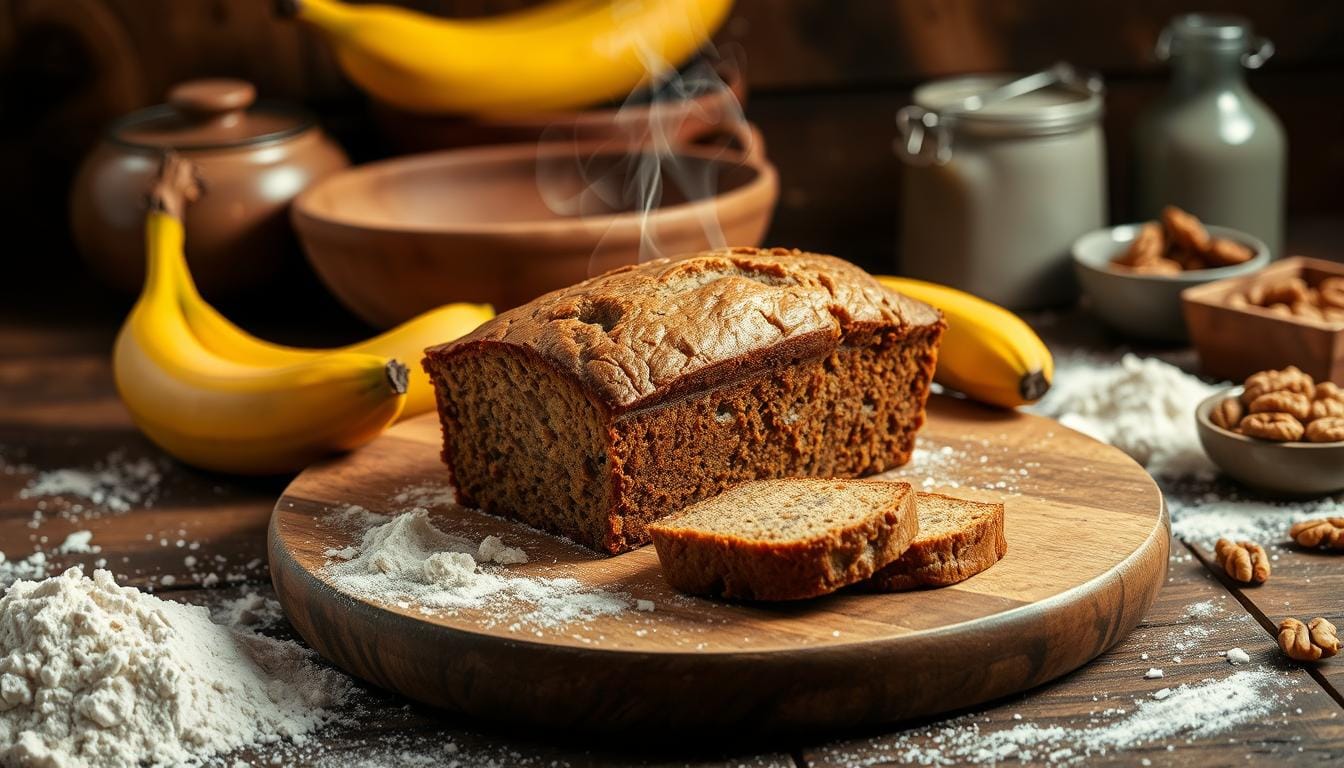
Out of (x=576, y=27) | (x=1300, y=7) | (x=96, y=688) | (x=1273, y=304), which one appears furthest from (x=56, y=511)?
(x=1300, y=7)

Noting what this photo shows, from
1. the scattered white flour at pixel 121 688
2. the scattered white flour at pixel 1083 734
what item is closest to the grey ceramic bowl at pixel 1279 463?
the scattered white flour at pixel 1083 734

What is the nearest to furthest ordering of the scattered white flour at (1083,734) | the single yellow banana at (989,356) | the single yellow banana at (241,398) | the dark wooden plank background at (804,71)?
Result: the scattered white flour at (1083,734)
the single yellow banana at (241,398)
the single yellow banana at (989,356)
the dark wooden plank background at (804,71)

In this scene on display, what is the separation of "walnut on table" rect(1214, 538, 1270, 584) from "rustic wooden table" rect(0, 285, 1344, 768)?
0.02 meters

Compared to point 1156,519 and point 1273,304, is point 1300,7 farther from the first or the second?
point 1156,519

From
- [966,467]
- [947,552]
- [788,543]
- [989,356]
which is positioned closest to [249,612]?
[788,543]

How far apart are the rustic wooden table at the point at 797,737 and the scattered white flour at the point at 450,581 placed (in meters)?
0.11

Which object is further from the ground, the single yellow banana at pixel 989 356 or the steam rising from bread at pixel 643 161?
the steam rising from bread at pixel 643 161

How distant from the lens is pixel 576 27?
3062 millimetres

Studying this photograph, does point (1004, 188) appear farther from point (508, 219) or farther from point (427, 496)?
point (427, 496)

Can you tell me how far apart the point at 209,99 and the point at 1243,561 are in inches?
78.6

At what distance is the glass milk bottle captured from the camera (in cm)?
292

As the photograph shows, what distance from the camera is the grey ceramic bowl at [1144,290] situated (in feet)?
8.71

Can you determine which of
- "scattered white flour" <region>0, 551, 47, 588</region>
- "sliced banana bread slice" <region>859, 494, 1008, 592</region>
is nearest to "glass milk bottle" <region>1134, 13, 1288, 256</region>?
"sliced banana bread slice" <region>859, 494, 1008, 592</region>

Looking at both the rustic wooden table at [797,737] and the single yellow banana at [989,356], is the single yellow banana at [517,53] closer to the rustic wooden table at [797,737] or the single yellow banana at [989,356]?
the rustic wooden table at [797,737]
